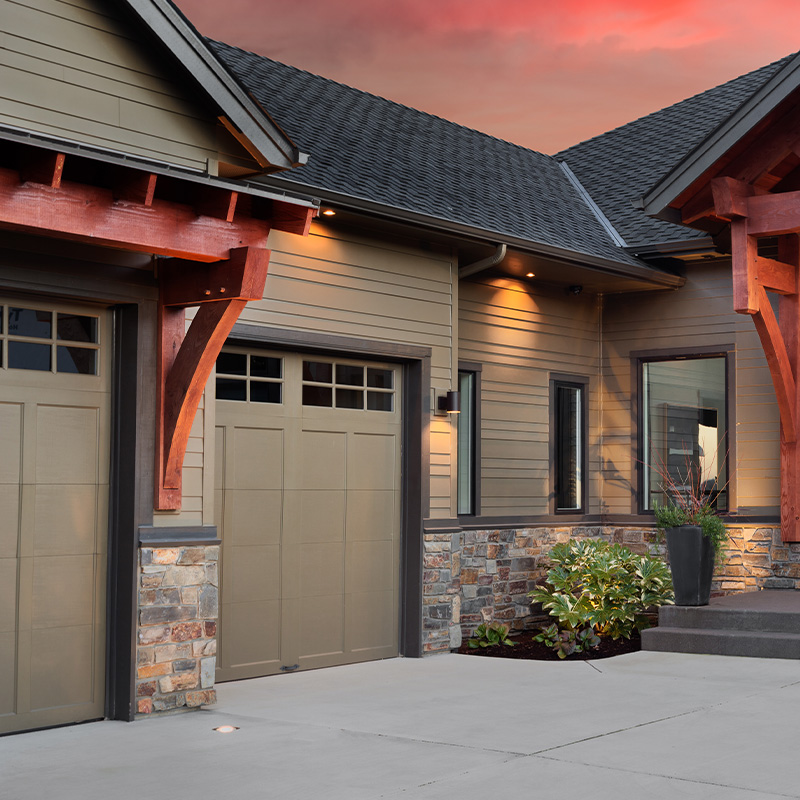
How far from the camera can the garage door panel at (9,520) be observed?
236 inches

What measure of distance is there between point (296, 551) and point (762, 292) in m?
4.60

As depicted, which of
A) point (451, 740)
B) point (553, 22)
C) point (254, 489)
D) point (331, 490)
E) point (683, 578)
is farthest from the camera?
point (553, 22)

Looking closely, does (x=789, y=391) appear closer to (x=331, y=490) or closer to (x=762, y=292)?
(x=762, y=292)

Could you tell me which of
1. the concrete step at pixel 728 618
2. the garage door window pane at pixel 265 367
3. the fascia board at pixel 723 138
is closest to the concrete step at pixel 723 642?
the concrete step at pixel 728 618

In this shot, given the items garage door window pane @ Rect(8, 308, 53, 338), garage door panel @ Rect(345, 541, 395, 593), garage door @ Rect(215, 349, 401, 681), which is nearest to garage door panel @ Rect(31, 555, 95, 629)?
garage door window pane @ Rect(8, 308, 53, 338)

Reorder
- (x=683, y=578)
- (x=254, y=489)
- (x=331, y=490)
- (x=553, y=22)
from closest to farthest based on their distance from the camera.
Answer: (x=254, y=489)
(x=331, y=490)
(x=683, y=578)
(x=553, y=22)

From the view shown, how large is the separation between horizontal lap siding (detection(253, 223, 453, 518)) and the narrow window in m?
1.11

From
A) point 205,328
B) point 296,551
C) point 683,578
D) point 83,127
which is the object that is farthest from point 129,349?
point 683,578

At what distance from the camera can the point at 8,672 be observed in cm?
596

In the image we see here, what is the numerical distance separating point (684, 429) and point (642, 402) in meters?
0.55

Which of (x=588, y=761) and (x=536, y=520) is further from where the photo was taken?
(x=536, y=520)

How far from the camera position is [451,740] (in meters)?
5.79

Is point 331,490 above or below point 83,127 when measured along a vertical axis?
below

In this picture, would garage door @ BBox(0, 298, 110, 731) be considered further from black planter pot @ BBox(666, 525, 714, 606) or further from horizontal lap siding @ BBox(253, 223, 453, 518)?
black planter pot @ BBox(666, 525, 714, 606)
